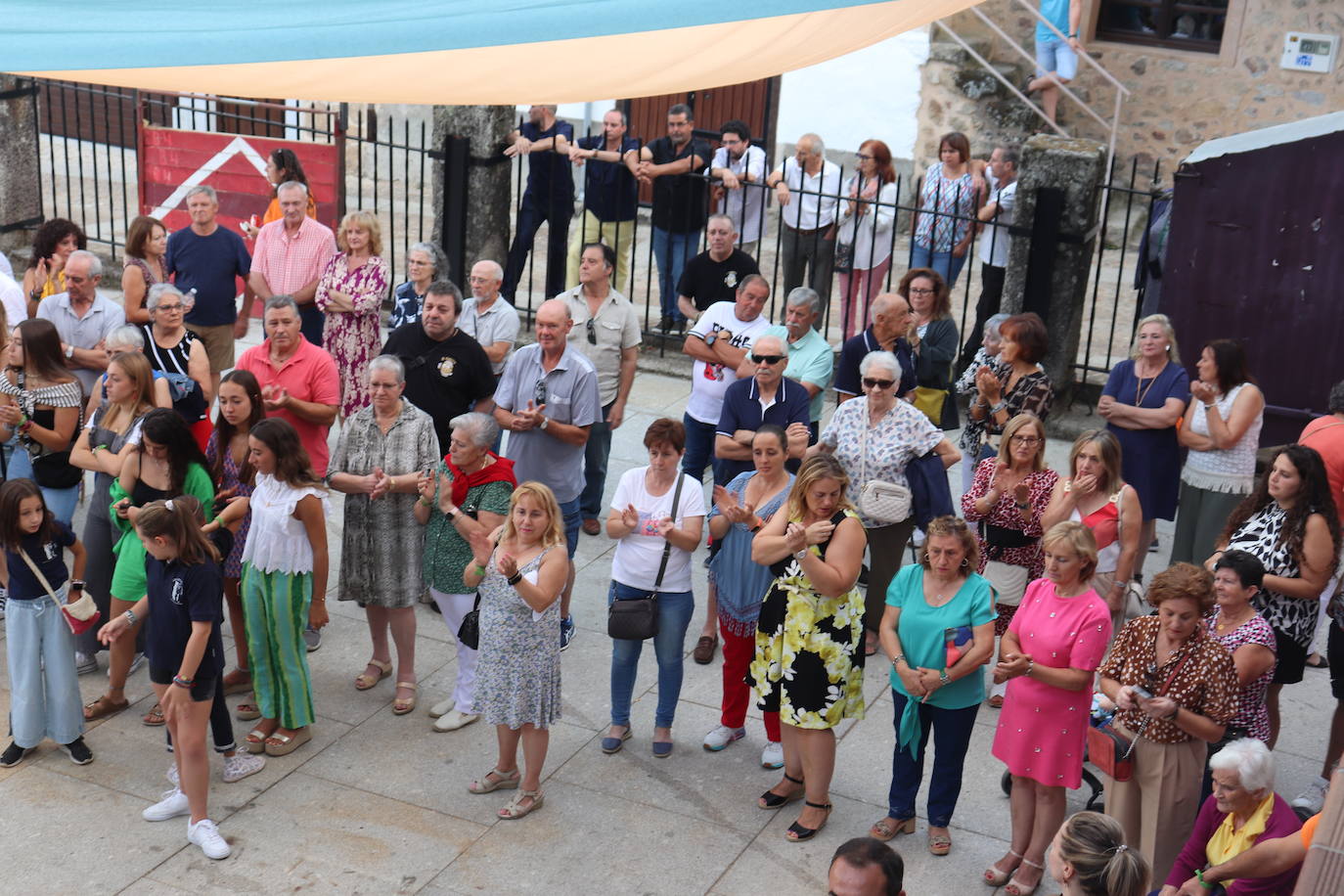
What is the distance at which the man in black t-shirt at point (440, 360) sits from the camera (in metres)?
7.77

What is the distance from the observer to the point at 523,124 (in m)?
12.2

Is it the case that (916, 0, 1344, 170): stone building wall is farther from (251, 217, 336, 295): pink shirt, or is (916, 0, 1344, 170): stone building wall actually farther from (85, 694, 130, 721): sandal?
(85, 694, 130, 721): sandal

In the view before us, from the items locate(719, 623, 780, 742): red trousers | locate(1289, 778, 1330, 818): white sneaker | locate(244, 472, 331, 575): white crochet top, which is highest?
locate(244, 472, 331, 575): white crochet top

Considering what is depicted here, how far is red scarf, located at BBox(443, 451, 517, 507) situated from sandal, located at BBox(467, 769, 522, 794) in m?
1.28

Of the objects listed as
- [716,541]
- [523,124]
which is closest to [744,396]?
[716,541]

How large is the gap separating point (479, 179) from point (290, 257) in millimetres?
2903

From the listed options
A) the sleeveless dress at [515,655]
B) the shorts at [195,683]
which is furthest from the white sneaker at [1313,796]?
the shorts at [195,683]

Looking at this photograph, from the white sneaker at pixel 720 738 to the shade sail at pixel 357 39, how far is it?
4.94 m

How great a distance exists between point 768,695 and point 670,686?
0.64 meters

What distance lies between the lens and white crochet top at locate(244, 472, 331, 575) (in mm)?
6516

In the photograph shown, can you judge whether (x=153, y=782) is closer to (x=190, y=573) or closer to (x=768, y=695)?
(x=190, y=573)

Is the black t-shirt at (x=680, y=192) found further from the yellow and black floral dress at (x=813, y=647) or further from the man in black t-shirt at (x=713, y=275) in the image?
the yellow and black floral dress at (x=813, y=647)

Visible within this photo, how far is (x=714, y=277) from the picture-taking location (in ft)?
32.7

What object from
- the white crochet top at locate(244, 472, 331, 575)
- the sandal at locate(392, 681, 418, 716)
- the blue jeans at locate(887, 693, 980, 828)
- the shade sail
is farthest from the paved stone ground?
the shade sail
